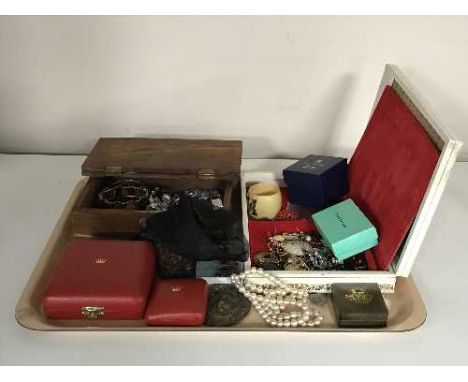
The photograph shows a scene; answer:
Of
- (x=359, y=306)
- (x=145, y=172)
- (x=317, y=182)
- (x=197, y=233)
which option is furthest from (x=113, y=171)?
(x=359, y=306)

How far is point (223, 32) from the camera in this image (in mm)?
903

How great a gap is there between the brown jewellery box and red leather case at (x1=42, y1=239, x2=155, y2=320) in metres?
0.09

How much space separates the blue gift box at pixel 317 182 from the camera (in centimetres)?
79

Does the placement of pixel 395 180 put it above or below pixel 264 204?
above

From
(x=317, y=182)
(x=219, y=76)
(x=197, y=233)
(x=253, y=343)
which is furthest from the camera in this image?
(x=219, y=76)

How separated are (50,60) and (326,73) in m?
0.47

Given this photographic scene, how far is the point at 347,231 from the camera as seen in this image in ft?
2.25

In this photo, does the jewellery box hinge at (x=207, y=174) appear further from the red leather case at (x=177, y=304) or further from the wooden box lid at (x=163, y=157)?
the red leather case at (x=177, y=304)

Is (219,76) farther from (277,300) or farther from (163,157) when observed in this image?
(277,300)

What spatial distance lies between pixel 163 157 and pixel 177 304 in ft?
0.98

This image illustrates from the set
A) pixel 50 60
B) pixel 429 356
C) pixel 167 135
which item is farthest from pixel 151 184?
pixel 429 356

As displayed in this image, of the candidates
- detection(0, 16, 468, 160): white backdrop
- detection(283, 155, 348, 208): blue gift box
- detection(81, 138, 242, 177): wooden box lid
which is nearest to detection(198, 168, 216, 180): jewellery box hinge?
detection(81, 138, 242, 177): wooden box lid

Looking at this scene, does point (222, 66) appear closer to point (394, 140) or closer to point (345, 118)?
point (345, 118)

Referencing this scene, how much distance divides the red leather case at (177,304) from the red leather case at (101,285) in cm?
1
